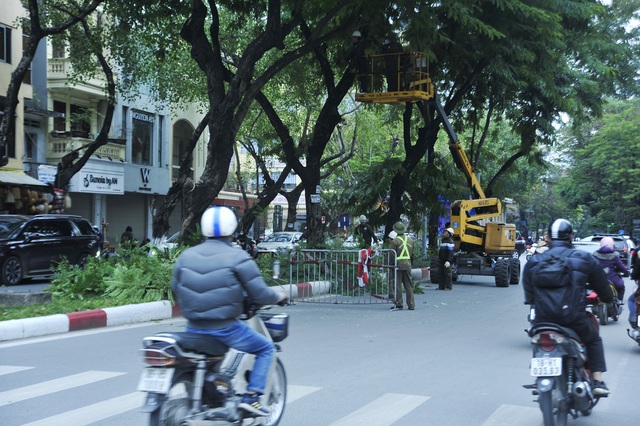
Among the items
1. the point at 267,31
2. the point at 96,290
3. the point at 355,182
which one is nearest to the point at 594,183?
the point at 355,182

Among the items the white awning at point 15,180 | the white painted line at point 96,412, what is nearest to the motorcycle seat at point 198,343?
the white painted line at point 96,412

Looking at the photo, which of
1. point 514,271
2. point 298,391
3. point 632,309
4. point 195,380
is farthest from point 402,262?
point 195,380

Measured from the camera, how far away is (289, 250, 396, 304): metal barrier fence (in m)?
15.5

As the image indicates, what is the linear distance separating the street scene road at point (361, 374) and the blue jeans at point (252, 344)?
1.12 metres

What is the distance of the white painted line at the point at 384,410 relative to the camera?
6000mm

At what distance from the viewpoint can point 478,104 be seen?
26453 millimetres

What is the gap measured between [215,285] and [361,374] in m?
3.68

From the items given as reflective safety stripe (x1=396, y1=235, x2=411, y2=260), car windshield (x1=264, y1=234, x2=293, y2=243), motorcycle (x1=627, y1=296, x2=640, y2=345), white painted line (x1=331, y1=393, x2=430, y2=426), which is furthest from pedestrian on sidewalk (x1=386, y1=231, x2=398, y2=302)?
car windshield (x1=264, y1=234, x2=293, y2=243)

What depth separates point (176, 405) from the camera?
14.8ft

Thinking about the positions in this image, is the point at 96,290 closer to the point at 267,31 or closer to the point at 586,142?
the point at 267,31

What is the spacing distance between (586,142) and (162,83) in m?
32.7

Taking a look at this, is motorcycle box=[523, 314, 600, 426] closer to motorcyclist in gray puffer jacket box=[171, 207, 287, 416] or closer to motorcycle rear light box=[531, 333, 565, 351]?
motorcycle rear light box=[531, 333, 565, 351]

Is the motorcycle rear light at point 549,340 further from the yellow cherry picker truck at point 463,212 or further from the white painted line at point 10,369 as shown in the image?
the yellow cherry picker truck at point 463,212

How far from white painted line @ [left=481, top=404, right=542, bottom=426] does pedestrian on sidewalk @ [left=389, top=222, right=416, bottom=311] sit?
25.4 ft
